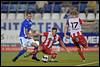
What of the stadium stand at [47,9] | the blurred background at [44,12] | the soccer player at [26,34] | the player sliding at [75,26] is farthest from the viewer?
the stadium stand at [47,9]

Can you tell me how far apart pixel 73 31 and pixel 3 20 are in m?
13.8

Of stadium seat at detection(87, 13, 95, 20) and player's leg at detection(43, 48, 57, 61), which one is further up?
stadium seat at detection(87, 13, 95, 20)

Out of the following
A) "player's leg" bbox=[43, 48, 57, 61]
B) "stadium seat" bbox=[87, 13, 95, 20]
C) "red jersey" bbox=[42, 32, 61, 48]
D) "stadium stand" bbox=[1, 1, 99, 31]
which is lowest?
"player's leg" bbox=[43, 48, 57, 61]

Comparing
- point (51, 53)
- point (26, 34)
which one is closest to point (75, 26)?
point (51, 53)

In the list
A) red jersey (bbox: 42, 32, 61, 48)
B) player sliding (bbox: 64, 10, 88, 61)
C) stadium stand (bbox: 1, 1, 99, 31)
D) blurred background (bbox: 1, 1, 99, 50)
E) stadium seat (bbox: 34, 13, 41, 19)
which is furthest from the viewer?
stadium seat (bbox: 34, 13, 41, 19)

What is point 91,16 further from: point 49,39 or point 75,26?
point 49,39

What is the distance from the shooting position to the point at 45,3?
1122 inches

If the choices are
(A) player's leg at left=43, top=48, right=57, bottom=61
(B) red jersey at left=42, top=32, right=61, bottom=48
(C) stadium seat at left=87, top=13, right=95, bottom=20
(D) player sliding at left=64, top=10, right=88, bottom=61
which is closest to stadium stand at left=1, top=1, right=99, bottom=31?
(C) stadium seat at left=87, top=13, right=95, bottom=20

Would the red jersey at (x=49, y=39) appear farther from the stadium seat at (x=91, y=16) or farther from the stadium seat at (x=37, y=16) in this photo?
the stadium seat at (x=37, y=16)

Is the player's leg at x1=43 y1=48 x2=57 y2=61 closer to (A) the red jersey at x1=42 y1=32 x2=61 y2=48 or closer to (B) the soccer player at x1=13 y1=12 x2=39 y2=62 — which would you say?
(A) the red jersey at x1=42 y1=32 x2=61 y2=48

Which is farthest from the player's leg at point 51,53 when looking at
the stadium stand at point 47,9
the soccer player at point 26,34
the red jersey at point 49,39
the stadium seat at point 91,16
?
the stadium stand at point 47,9

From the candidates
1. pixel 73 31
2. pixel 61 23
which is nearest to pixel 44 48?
pixel 73 31

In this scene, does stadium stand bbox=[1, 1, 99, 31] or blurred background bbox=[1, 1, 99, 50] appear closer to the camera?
blurred background bbox=[1, 1, 99, 50]

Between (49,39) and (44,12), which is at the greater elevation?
(44,12)
